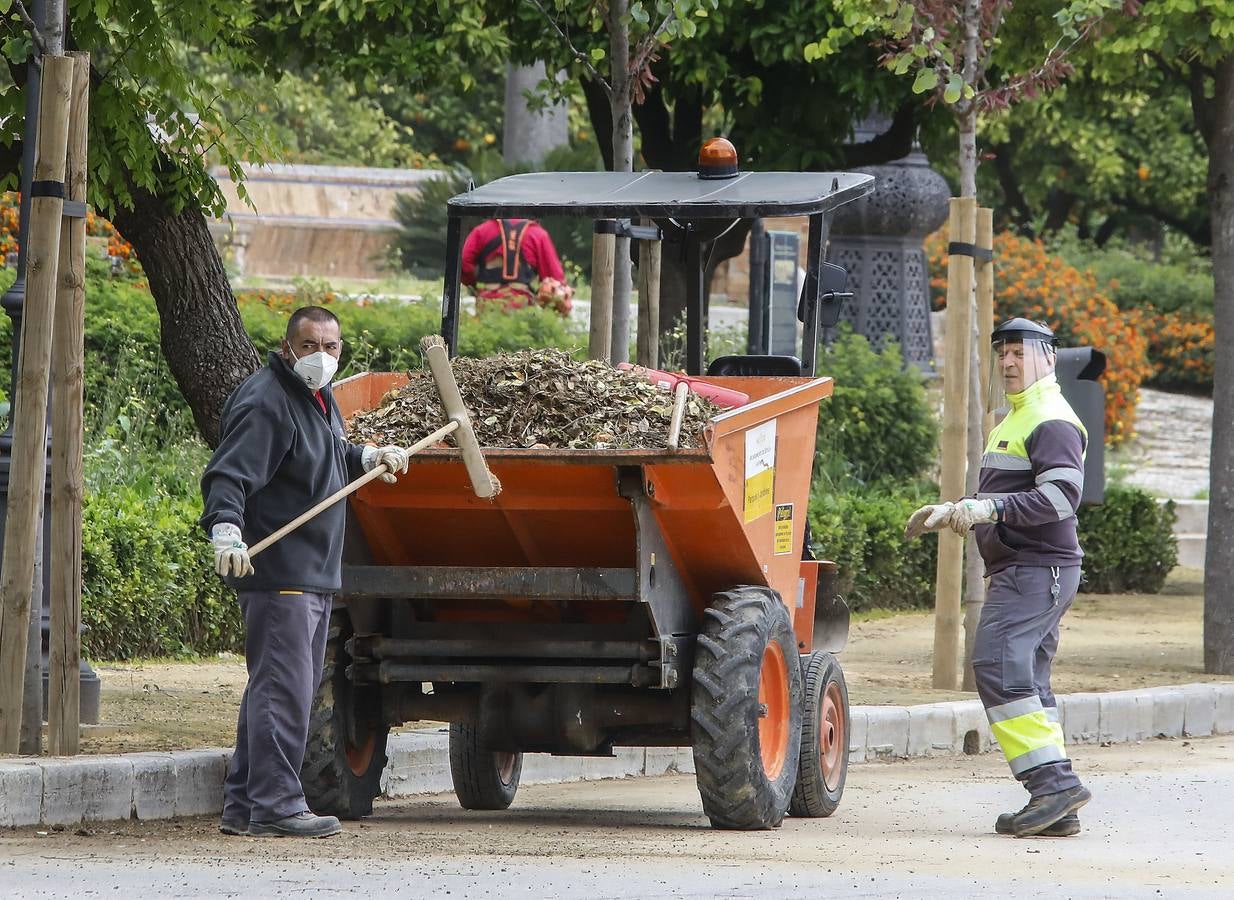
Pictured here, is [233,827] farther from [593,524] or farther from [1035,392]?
[1035,392]

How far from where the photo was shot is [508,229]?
56.2 ft

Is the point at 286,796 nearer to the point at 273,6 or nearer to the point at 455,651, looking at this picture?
the point at 455,651

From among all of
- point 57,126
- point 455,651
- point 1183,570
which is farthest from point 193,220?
point 1183,570

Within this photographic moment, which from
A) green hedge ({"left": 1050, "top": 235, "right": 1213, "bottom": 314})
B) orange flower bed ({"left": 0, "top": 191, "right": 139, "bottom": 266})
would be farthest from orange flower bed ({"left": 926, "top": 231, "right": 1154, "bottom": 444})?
→ orange flower bed ({"left": 0, "top": 191, "right": 139, "bottom": 266})

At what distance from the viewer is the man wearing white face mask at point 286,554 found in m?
6.50

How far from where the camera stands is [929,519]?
7234mm

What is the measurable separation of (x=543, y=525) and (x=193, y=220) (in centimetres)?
306

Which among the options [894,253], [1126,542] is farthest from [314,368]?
[894,253]

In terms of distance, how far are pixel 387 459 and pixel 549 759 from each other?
2.80 metres

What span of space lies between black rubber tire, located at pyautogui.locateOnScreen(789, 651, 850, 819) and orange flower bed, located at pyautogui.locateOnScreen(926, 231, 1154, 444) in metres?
13.5

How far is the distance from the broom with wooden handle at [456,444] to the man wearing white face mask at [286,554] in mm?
70

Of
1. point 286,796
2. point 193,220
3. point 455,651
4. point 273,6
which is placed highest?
point 273,6

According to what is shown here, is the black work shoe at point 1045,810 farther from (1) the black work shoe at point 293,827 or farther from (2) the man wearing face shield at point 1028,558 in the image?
(1) the black work shoe at point 293,827

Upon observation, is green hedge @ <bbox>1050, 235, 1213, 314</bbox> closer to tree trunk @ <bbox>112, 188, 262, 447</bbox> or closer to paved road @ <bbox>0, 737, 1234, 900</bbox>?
tree trunk @ <bbox>112, 188, 262, 447</bbox>
